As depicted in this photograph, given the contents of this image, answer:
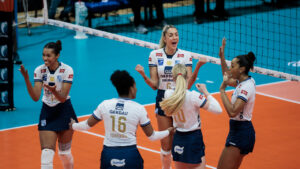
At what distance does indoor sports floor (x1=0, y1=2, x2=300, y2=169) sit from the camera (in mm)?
10148

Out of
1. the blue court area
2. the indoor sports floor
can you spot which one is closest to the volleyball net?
the blue court area

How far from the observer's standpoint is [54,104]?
27.2ft

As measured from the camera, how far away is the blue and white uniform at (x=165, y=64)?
8.70 m

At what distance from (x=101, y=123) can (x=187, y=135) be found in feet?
16.4

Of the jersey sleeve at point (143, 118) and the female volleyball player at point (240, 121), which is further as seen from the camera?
the female volleyball player at point (240, 121)

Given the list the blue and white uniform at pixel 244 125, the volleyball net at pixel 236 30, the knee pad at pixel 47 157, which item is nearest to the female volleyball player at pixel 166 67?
the blue and white uniform at pixel 244 125

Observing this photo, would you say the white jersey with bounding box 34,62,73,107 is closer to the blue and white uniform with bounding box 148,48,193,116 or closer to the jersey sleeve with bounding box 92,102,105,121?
the blue and white uniform with bounding box 148,48,193,116

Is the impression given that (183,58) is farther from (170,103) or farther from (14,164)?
(14,164)

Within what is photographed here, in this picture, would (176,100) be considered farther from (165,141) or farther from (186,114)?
(165,141)

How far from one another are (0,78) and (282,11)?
14786mm

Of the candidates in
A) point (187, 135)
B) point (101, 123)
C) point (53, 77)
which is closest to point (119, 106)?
point (187, 135)

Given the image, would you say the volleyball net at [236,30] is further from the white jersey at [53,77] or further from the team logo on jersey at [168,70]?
the team logo on jersey at [168,70]

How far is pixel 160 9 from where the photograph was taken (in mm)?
20609

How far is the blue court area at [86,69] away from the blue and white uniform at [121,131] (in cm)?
578
